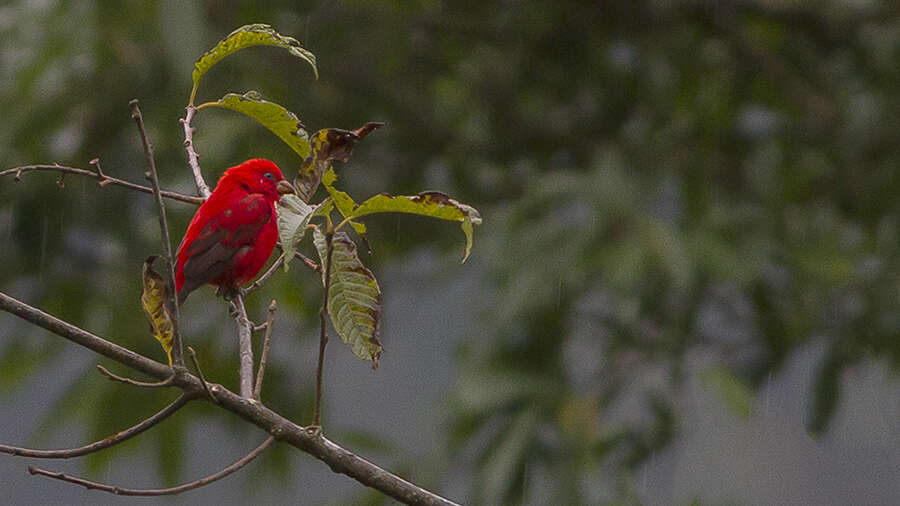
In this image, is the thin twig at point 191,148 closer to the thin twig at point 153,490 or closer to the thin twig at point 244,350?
the thin twig at point 244,350

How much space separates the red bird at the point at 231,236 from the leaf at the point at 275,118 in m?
0.15

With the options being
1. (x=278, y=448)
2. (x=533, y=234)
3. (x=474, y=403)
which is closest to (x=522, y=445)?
(x=474, y=403)

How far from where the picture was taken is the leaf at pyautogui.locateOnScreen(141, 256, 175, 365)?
1.03 metres

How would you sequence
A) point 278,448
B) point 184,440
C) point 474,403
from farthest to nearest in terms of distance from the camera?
1. point 278,448
2. point 184,440
3. point 474,403

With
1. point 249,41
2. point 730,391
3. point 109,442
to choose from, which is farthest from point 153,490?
point 730,391

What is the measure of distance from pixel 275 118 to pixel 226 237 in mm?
170

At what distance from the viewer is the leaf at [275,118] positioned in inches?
41.1

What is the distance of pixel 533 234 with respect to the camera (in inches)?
141

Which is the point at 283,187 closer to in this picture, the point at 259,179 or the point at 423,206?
the point at 259,179

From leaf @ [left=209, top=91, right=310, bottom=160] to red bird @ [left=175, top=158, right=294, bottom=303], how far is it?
0.50 feet

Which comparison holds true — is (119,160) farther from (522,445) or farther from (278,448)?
(522,445)

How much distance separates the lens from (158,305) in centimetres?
104

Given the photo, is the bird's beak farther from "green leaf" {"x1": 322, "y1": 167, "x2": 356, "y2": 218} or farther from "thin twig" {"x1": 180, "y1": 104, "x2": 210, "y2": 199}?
"green leaf" {"x1": 322, "y1": 167, "x2": 356, "y2": 218}

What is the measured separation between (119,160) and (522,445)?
5.18ft
